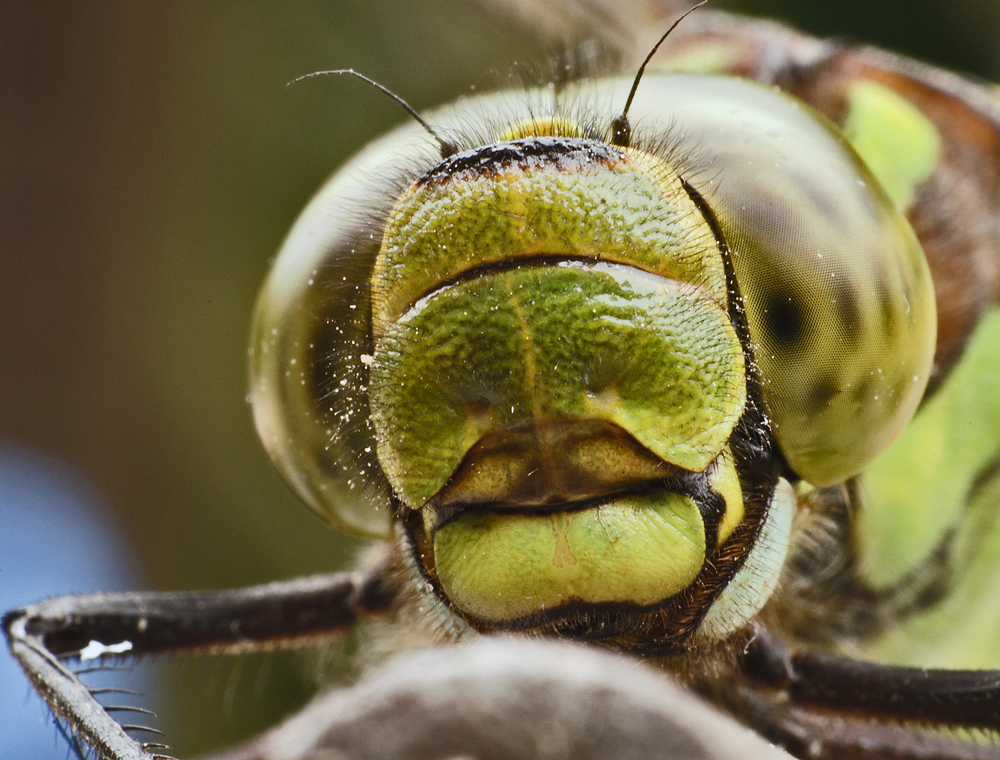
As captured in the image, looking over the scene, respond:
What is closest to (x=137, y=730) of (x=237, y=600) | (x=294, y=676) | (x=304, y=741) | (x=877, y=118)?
(x=237, y=600)

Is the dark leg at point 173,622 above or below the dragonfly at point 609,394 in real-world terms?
below

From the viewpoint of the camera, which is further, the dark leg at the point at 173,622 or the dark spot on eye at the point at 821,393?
the dark leg at the point at 173,622

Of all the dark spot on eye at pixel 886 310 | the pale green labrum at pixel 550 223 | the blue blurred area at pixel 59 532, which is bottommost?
the blue blurred area at pixel 59 532

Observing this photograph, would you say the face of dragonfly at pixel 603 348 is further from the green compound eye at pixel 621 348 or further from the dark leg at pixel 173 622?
the dark leg at pixel 173 622

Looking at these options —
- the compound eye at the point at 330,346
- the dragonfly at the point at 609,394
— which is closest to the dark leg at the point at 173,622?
the dragonfly at the point at 609,394

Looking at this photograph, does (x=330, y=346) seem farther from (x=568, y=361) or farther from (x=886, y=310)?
(x=886, y=310)

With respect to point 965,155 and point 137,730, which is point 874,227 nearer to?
point 965,155
